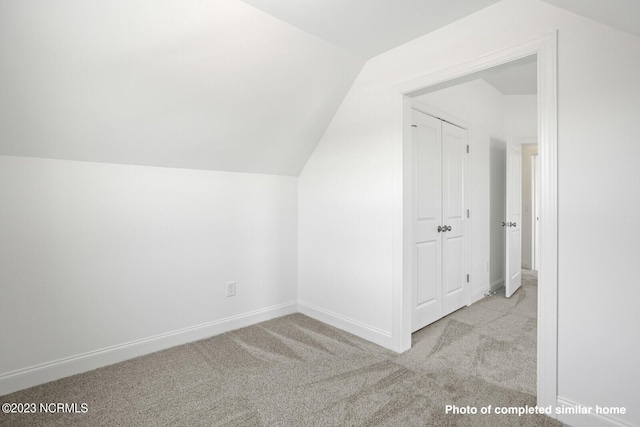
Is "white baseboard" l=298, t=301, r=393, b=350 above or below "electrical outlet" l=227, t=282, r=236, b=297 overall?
below

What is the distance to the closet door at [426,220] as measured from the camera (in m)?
2.84

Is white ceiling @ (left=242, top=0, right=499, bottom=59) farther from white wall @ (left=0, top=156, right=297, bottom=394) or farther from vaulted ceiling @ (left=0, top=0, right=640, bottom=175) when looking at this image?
white wall @ (left=0, top=156, right=297, bottom=394)

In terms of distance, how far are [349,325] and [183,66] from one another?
237 centimetres

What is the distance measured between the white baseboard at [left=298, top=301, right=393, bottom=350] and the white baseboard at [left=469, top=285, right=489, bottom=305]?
1.50 m

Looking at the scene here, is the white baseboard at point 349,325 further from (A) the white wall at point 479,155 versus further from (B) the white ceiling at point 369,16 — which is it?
(B) the white ceiling at point 369,16

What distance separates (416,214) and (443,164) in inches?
28.3

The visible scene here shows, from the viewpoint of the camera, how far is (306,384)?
6.79 feet

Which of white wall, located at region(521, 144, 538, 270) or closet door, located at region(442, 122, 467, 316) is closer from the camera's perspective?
closet door, located at region(442, 122, 467, 316)

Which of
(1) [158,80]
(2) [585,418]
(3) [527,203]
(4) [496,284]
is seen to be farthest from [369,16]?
(3) [527,203]

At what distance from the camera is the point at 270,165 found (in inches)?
123

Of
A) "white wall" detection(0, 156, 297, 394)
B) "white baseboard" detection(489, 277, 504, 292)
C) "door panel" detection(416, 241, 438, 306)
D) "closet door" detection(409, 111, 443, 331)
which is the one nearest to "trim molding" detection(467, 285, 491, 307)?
"white baseboard" detection(489, 277, 504, 292)

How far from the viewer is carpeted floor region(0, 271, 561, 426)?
1752 mm

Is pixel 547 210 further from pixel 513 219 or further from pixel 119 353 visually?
pixel 119 353

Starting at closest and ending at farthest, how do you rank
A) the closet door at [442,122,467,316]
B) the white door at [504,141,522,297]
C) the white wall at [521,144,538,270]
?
the closet door at [442,122,467,316], the white door at [504,141,522,297], the white wall at [521,144,538,270]
